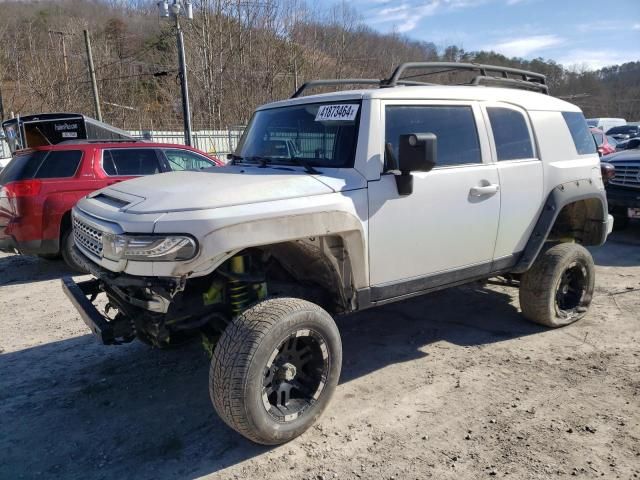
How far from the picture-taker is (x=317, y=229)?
2990mm

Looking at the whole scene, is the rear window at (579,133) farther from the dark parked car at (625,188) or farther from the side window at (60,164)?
the side window at (60,164)

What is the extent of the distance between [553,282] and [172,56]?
29408 millimetres

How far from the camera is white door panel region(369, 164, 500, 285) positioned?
335cm

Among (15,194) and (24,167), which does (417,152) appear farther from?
(24,167)

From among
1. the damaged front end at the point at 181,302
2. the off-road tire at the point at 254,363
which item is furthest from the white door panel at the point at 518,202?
the damaged front end at the point at 181,302

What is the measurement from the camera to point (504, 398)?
3490 millimetres

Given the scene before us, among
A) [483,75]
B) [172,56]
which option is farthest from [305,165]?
[172,56]

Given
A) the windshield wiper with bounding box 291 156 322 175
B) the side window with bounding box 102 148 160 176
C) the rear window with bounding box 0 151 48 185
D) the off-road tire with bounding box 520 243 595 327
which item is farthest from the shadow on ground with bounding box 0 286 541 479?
the side window with bounding box 102 148 160 176

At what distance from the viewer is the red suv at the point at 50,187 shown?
6602mm

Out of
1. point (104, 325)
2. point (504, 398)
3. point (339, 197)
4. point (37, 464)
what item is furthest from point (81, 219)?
point (504, 398)

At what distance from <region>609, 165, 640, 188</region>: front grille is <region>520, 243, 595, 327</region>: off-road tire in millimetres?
4278

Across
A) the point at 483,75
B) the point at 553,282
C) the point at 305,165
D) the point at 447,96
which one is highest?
the point at 483,75

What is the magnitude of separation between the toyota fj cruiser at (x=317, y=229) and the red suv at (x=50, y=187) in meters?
3.61

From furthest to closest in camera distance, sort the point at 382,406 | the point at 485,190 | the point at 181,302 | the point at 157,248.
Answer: the point at 485,190 < the point at 382,406 < the point at 181,302 < the point at 157,248
